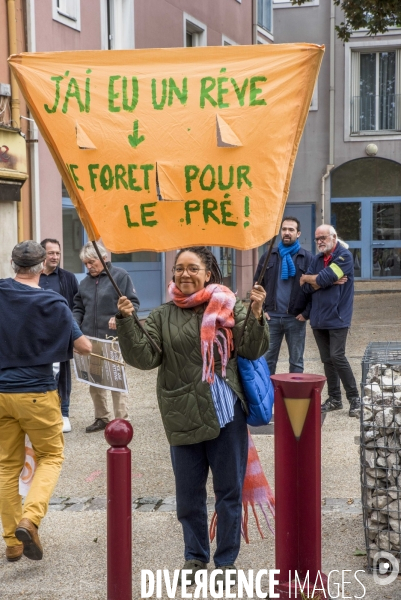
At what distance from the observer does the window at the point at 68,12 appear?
13.4m

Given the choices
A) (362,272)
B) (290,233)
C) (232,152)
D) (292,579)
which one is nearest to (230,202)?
(232,152)

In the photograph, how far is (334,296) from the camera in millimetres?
8062

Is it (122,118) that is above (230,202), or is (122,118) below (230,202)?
above

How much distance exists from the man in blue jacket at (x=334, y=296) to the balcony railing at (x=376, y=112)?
19343 millimetres

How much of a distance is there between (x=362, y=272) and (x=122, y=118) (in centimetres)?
2352

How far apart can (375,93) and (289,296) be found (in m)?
19.9

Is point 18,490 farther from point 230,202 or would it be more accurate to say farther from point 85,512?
point 230,202

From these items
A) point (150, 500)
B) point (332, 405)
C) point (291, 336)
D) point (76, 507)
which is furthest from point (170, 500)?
point (291, 336)

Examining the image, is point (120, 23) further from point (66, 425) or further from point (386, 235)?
point (386, 235)

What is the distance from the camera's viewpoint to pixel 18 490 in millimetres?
4836

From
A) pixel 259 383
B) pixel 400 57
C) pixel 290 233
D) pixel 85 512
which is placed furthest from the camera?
pixel 400 57

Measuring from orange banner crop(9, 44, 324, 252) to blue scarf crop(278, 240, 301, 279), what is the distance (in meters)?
4.37

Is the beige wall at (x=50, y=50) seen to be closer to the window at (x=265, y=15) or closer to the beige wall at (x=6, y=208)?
the beige wall at (x=6, y=208)

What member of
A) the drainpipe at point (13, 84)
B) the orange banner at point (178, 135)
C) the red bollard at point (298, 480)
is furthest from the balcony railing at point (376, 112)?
the red bollard at point (298, 480)
